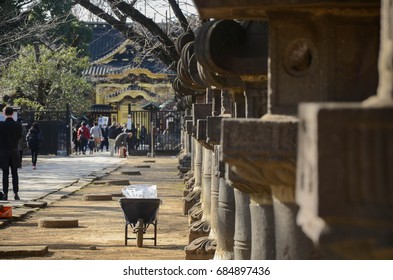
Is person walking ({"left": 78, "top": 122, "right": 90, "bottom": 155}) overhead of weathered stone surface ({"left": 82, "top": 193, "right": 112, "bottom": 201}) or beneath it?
overhead

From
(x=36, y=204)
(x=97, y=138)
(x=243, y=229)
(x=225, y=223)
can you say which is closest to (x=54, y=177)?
(x=36, y=204)

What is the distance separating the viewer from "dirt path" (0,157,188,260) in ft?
66.0

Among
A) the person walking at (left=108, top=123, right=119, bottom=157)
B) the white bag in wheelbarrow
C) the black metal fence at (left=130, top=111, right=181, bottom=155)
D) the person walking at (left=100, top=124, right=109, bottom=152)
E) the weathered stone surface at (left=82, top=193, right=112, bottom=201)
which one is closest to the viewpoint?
the white bag in wheelbarrow

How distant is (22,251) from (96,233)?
4.37 m

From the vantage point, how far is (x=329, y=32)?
30.0 ft

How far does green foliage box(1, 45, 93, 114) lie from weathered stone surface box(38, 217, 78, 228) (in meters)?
46.8

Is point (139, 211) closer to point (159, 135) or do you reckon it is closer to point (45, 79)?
point (159, 135)

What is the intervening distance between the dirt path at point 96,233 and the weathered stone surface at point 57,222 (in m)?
0.16

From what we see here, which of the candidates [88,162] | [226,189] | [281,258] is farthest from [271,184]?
[88,162]

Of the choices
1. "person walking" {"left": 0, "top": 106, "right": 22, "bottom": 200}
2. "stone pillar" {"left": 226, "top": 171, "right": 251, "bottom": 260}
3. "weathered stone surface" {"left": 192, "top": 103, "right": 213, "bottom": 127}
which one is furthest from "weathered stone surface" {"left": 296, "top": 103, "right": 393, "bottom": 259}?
"person walking" {"left": 0, "top": 106, "right": 22, "bottom": 200}

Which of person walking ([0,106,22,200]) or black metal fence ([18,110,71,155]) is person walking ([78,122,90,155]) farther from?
person walking ([0,106,22,200])

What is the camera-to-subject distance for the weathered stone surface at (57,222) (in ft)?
80.6

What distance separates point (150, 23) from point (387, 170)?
29416mm

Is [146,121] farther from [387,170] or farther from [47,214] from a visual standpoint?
[387,170]
